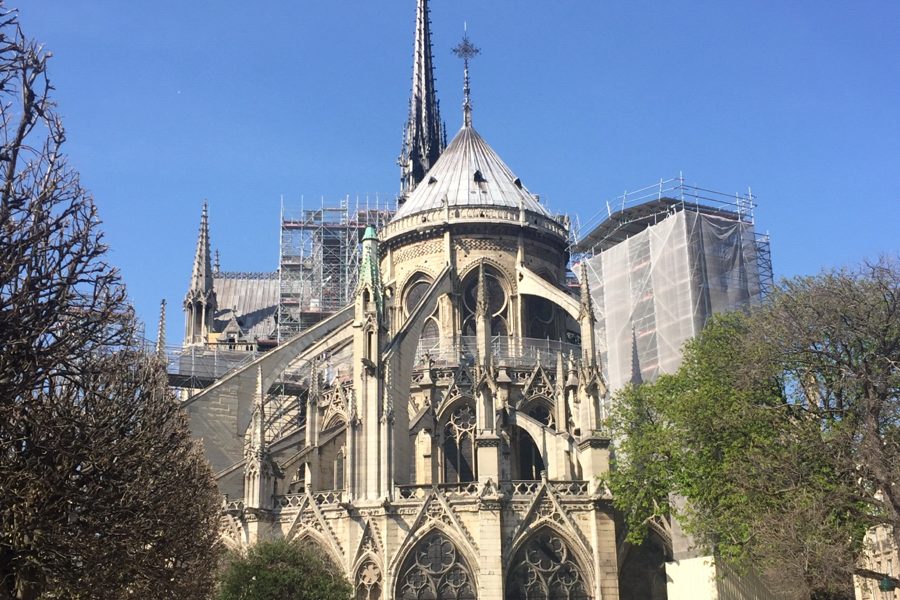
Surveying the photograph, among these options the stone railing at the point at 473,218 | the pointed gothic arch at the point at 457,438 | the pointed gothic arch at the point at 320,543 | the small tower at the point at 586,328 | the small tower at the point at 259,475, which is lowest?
the pointed gothic arch at the point at 320,543

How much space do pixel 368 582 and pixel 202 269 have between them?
3608 centimetres

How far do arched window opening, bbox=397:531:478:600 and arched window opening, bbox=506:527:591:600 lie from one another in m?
1.48

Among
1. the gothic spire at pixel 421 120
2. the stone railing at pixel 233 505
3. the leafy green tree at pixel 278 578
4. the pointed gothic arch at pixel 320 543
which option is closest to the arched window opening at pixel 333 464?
the stone railing at pixel 233 505

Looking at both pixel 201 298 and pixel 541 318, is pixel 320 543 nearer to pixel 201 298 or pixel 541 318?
pixel 541 318

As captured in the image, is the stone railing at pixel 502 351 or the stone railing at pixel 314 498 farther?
the stone railing at pixel 502 351

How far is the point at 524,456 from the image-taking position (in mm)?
43281

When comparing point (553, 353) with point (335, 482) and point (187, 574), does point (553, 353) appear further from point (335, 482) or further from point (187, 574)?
point (187, 574)

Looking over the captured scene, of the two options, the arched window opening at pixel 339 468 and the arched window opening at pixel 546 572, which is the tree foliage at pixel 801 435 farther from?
the arched window opening at pixel 339 468

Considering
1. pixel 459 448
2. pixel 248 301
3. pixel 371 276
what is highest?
pixel 248 301

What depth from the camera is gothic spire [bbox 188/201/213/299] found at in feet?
222

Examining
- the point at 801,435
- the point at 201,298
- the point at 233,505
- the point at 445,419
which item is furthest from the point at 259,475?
the point at 201,298

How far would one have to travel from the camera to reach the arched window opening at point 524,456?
42.2 m

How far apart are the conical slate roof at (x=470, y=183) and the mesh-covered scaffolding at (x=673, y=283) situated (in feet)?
23.3

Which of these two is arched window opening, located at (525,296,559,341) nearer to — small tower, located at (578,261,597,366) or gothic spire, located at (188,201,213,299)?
small tower, located at (578,261,597,366)
